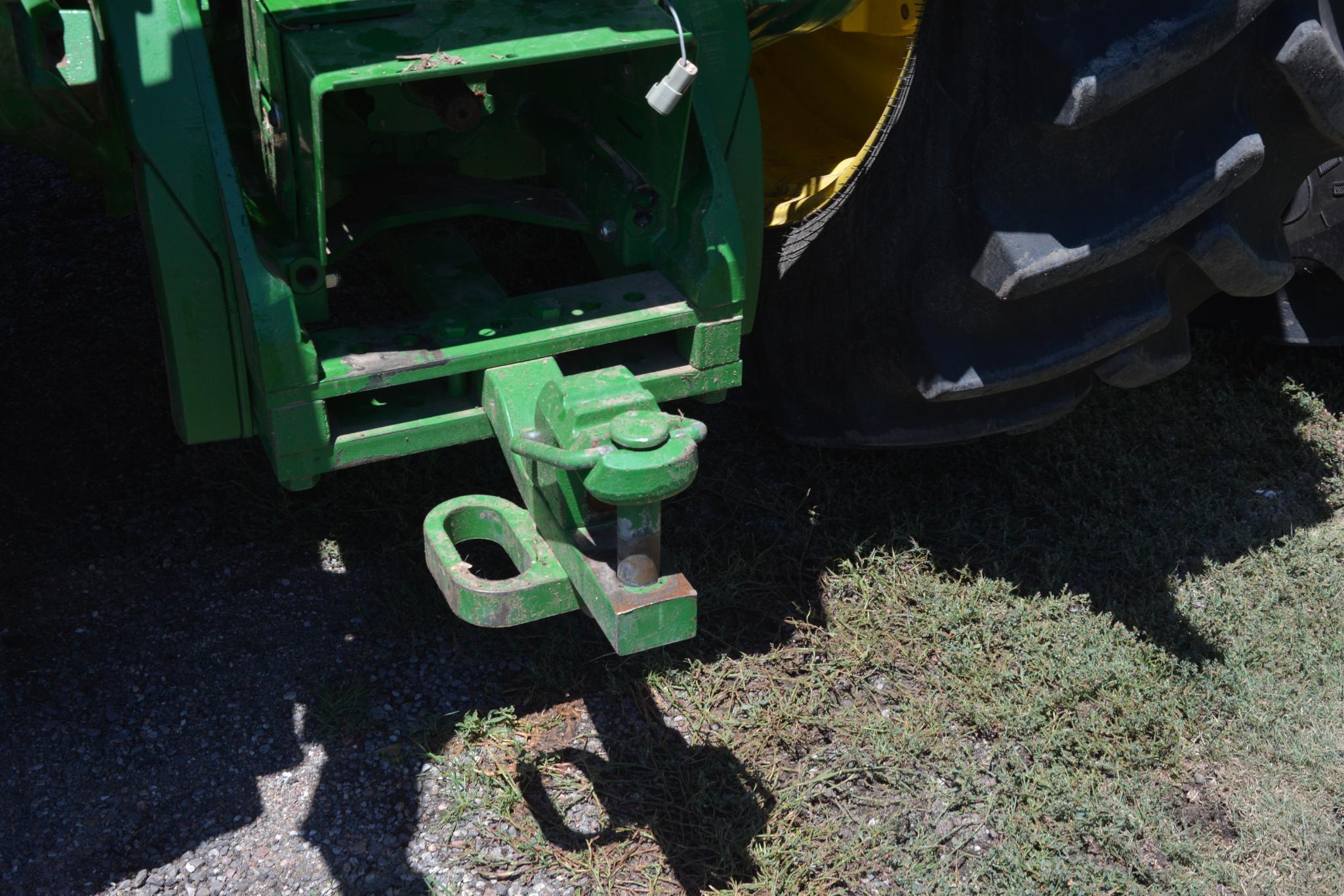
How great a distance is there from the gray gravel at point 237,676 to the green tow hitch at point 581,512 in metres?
0.51

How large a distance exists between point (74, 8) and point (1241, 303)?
7.83 ft

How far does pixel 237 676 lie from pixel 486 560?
1.61 ft

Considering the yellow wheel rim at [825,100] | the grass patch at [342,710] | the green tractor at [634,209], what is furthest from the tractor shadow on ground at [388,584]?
the yellow wheel rim at [825,100]

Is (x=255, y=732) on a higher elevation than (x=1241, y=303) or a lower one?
lower

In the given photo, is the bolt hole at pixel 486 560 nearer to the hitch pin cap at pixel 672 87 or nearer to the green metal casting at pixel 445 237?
the green metal casting at pixel 445 237

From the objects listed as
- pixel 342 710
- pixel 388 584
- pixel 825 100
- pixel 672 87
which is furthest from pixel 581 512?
pixel 825 100

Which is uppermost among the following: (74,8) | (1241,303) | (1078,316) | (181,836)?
(74,8)

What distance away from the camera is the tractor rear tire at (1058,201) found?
172 cm

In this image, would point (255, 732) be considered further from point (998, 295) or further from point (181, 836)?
point (998, 295)

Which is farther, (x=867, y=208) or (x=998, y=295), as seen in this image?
(x=867, y=208)

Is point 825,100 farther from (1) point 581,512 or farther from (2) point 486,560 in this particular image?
(1) point 581,512

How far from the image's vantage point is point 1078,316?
2.04 metres

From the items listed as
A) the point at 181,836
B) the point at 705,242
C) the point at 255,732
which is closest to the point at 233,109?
the point at 705,242

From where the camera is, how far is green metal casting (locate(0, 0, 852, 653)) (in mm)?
1647
